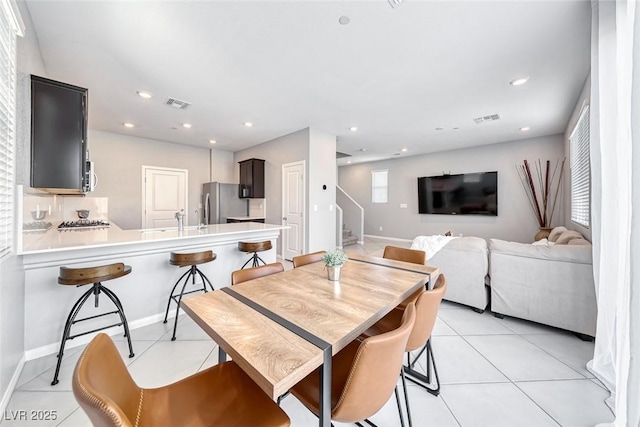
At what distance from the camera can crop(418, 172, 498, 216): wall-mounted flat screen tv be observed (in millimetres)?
6141

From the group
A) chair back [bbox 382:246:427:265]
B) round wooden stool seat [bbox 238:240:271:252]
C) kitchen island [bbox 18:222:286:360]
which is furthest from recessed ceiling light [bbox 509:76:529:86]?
kitchen island [bbox 18:222:286:360]

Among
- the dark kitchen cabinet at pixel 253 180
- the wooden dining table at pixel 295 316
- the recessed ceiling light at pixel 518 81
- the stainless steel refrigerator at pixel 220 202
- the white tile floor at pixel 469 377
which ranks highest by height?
the recessed ceiling light at pixel 518 81

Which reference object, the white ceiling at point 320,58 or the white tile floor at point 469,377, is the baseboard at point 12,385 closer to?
the white tile floor at point 469,377

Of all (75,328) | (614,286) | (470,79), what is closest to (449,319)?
(614,286)

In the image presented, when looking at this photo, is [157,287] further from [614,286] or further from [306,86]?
[614,286]

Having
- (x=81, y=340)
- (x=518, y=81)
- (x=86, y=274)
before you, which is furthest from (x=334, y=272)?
(x=518, y=81)

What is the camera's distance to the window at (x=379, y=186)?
823cm

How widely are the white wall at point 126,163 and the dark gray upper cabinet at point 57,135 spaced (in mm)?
3946

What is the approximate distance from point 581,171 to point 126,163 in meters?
8.39

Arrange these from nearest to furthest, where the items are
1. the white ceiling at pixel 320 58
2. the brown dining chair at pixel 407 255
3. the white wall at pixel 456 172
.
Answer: the white ceiling at pixel 320 58 → the brown dining chair at pixel 407 255 → the white wall at pixel 456 172

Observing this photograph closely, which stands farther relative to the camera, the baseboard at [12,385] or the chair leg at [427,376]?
the chair leg at [427,376]

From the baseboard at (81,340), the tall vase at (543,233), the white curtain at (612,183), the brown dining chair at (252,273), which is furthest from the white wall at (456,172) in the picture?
the baseboard at (81,340)

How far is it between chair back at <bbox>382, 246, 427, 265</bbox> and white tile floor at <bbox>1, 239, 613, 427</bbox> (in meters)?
0.77

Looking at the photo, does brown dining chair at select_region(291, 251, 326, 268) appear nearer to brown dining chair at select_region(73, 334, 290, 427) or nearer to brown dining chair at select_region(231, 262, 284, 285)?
brown dining chair at select_region(231, 262, 284, 285)
